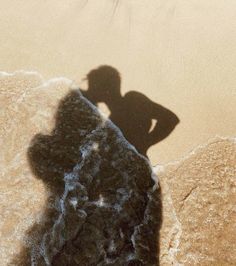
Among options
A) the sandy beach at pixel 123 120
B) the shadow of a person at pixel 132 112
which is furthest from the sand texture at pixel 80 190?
the shadow of a person at pixel 132 112

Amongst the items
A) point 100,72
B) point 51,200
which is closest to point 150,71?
point 100,72

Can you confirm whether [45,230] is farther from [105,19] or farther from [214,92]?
[105,19]

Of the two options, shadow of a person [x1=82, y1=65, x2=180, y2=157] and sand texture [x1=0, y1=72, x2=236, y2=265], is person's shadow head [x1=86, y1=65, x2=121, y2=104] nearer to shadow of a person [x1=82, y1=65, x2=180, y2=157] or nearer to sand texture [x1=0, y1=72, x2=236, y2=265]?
shadow of a person [x1=82, y1=65, x2=180, y2=157]

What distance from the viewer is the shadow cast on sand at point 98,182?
3.51 metres

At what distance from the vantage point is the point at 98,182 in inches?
151

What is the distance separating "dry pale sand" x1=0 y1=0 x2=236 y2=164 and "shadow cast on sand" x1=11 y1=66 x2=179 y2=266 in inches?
8.0

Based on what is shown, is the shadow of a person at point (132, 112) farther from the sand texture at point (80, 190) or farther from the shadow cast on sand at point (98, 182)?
the sand texture at point (80, 190)

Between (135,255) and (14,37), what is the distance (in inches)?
105

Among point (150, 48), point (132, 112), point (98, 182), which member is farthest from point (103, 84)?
point (98, 182)

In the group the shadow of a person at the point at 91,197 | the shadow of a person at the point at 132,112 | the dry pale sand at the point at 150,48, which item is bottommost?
the shadow of a person at the point at 91,197

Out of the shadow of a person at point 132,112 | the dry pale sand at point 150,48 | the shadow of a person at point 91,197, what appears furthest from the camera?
the dry pale sand at point 150,48

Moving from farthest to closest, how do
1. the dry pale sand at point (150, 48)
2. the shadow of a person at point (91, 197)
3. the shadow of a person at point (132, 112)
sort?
1. the dry pale sand at point (150, 48)
2. the shadow of a person at point (132, 112)
3. the shadow of a person at point (91, 197)

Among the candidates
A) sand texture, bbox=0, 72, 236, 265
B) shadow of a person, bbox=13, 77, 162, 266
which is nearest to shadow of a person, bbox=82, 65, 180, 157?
shadow of a person, bbox=13, 77, 162, 266

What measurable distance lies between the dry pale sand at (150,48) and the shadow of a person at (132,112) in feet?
0.24
